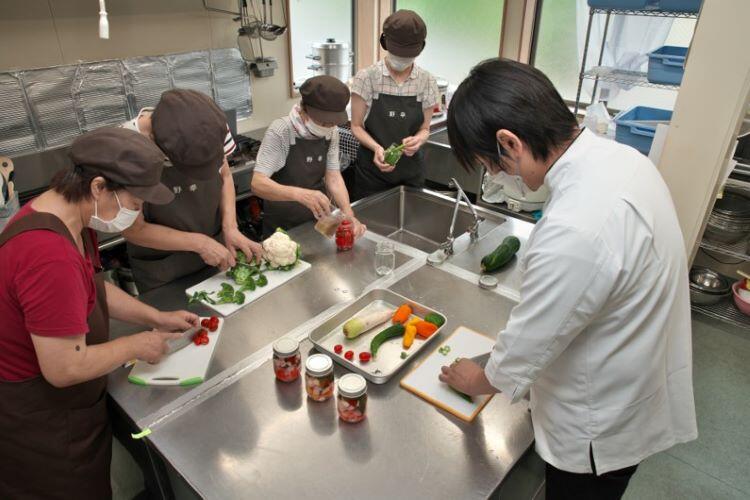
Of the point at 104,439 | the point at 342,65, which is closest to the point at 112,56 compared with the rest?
the point at 342,65

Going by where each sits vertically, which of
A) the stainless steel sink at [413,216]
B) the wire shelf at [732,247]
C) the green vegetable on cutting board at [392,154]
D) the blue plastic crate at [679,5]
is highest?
the blue plastic crate at [679,5]

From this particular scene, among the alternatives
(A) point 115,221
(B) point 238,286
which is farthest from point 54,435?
(B) point 238,286

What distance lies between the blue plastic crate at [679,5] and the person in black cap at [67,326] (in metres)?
2.59

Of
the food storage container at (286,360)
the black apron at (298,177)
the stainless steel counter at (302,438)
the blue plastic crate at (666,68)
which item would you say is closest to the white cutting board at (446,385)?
the stainless steel counter at (302,438)

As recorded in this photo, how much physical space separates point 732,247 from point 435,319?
2.45m

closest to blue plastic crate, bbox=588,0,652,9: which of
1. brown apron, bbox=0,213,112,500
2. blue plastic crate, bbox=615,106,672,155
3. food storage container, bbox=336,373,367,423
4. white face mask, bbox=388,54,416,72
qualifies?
blue plastic crate, bbox=615,106,672,155

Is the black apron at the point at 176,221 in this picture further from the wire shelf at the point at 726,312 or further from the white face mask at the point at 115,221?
the wire shelf at the point at 726,312

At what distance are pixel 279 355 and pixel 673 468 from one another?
6.21 feet

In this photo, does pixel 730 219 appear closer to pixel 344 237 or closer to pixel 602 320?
pixel 344 237

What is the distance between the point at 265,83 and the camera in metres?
3.59

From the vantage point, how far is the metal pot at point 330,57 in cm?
367

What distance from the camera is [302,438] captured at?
1197 mm

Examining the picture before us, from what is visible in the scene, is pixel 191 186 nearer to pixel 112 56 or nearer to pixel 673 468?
pixel 112 56

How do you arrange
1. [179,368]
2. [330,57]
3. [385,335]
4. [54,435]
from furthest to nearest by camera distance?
[330,57], [385,335], [179,368], [54,435]
